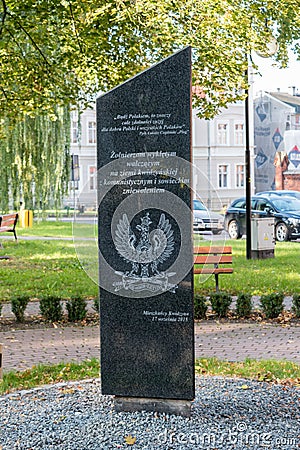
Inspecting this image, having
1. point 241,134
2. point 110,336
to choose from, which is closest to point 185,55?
point 110,336

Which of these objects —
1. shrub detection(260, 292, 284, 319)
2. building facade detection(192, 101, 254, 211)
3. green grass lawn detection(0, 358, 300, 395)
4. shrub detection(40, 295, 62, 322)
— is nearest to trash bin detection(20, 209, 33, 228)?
shrub detection(40, 295, 62, 322)

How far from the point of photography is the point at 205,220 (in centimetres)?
634

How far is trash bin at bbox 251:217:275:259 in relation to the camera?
17.3 metres

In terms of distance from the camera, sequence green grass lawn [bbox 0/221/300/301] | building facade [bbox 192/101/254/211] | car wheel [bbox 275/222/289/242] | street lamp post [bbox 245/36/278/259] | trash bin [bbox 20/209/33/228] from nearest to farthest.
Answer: green grass lawn [bbox 0/221/300/301] → street lamp post [bbox 245/36/278/259] → car wheel [bbox 275/222/289/242] → trash bin [bbox 20/209/33/228] → building facade [bbox 192/101/254/211]

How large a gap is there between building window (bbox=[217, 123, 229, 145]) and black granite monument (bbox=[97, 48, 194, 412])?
46.4m

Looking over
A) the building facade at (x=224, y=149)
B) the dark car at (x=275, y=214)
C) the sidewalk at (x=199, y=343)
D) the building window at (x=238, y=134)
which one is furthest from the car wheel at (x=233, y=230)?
the building window at (x=238, y=134)

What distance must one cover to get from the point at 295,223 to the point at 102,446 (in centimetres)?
1994

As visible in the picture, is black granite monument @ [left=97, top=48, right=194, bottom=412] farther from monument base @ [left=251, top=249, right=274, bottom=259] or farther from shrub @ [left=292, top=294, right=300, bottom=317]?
monument base @ [left=251, top=249, right=274, bottom=259]

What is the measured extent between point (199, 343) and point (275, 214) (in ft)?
52.5

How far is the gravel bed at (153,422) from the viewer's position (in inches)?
195

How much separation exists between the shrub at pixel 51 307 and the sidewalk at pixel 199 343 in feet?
1.35

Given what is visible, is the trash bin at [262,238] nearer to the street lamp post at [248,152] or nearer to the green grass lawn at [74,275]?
the street lamp post at [248,152]

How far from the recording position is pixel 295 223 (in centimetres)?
2411

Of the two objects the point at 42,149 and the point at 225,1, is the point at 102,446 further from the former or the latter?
the point at 42,149
